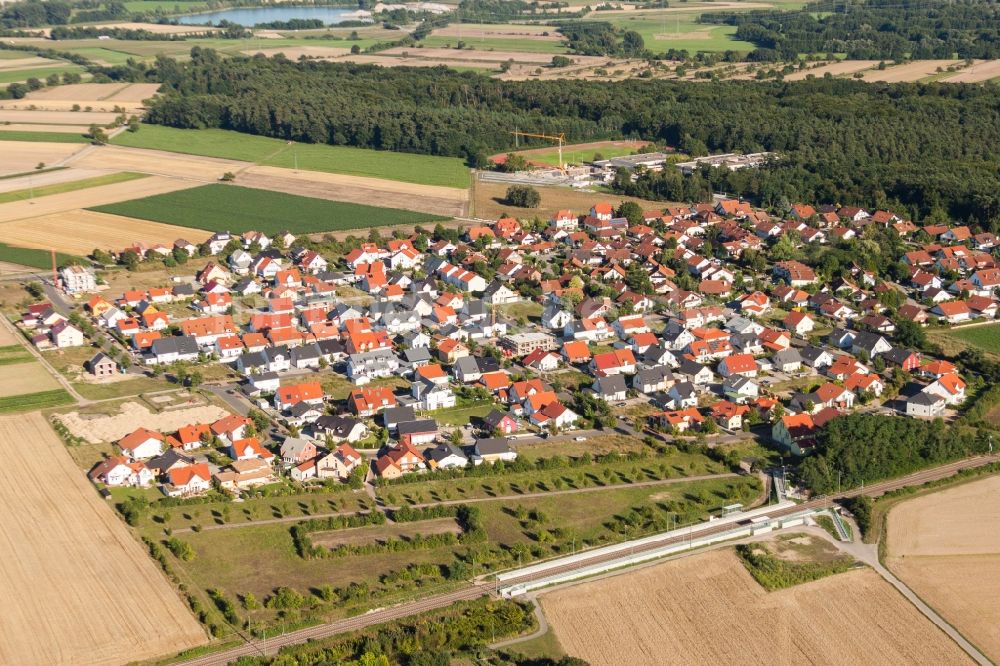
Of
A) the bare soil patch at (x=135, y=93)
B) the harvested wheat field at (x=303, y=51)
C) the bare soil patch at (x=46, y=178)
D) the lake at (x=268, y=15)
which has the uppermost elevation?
the lake at (x=268, y=15)

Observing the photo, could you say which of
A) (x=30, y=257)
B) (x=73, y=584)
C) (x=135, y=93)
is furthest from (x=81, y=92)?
(x=73, y=584)

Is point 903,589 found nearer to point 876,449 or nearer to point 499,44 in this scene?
point 876,449

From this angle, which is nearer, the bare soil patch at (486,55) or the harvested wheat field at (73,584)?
the harvested wheat field at (73,584)

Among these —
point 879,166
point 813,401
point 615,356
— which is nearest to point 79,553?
point 615,356

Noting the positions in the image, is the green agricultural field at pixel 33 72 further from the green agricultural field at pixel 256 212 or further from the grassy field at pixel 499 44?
the green agricultural field at pixel 256 212

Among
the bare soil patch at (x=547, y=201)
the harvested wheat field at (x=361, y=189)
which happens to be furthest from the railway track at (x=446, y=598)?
the harvested wheat field at (x=361, y=189)

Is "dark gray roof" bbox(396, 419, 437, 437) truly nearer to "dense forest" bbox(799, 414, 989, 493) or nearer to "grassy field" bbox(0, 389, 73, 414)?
"dense forest" bbox(799, 414, 989, 493)
